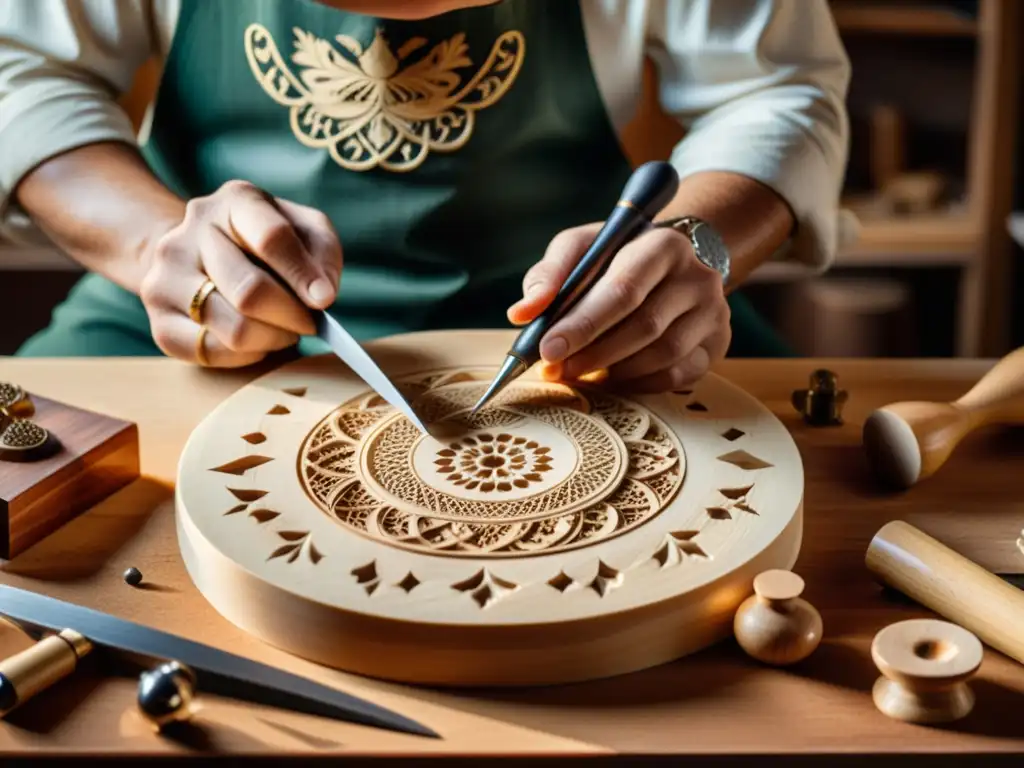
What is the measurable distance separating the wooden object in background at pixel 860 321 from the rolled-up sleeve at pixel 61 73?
174cm

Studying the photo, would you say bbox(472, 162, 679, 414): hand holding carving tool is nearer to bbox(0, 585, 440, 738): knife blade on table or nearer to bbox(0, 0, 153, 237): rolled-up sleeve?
bbox(0, 585, 440, 738): knife blade on table

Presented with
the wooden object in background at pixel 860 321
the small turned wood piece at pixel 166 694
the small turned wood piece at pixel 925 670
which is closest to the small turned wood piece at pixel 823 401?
the small turned wood piece at pixel 925 670

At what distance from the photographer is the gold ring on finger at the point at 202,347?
3.91 feet

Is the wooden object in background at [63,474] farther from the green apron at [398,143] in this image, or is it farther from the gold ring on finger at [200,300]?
the green apron at [398,143]

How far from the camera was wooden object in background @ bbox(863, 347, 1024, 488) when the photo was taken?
1009mm

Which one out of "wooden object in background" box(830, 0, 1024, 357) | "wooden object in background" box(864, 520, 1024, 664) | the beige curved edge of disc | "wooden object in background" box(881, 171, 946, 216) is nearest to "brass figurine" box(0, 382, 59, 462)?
the beige curved edge of disc

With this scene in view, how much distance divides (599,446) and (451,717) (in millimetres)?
316

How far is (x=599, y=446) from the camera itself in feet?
3.27

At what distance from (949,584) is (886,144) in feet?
7.45

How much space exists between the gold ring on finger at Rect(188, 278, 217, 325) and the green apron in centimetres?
23

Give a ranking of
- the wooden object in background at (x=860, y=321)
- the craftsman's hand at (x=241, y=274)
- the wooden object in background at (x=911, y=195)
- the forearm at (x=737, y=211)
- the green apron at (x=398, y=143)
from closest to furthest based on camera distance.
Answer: the craftsman's hand at (x=241, y=274) < the forearm at (x=737, y=211) < the green apron at (x=398, y=143) < the wooden object in background at (x=860, y=321) < the wooden object in background at (x=911, y=195)

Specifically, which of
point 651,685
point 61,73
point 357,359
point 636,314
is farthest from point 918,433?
point 61,73

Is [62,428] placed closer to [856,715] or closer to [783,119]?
[856,715]

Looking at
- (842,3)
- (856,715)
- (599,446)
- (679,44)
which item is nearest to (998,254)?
(842,3)
